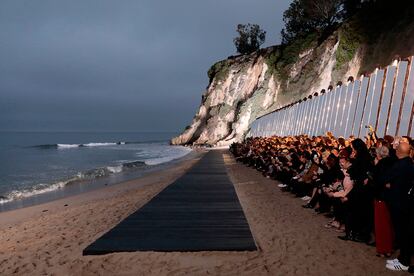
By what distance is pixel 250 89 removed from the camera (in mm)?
55469

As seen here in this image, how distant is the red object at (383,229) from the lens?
5.98m

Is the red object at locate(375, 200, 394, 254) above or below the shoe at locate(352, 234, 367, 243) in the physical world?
above

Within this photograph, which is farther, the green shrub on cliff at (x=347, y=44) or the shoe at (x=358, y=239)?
the green shrub on cliff at (x=347, y=44)

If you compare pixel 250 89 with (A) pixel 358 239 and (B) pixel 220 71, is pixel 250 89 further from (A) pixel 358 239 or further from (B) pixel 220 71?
(A) pixel 358 239

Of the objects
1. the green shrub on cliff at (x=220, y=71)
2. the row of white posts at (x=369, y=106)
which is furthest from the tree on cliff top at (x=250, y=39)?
the row of white posts at (x=369, y=106)

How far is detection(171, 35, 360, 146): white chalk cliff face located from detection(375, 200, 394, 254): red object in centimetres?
3165

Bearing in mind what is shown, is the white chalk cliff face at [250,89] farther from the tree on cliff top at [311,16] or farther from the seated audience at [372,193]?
the seated audience at [372,193]

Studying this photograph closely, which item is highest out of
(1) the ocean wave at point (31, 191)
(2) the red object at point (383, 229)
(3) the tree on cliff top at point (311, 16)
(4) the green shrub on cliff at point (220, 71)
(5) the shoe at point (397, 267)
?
(3) the tree on cliff top at point (311, 16)

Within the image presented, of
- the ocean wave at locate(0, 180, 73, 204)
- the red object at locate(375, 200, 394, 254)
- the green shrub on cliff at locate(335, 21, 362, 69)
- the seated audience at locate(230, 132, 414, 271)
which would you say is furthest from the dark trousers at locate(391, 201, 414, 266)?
the green shrub on cliff at locate(335, 21, 362, 69)

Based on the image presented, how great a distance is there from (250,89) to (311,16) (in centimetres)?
1252

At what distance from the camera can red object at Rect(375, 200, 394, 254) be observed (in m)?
5.98

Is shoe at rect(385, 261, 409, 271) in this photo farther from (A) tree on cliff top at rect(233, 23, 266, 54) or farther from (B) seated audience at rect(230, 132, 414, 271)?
(A) tree on cliff top at rect(233, 23, 266, 54)

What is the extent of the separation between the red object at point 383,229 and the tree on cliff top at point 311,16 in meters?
41.7

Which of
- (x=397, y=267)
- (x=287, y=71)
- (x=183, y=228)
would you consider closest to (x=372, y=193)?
(x=397, y=267)
